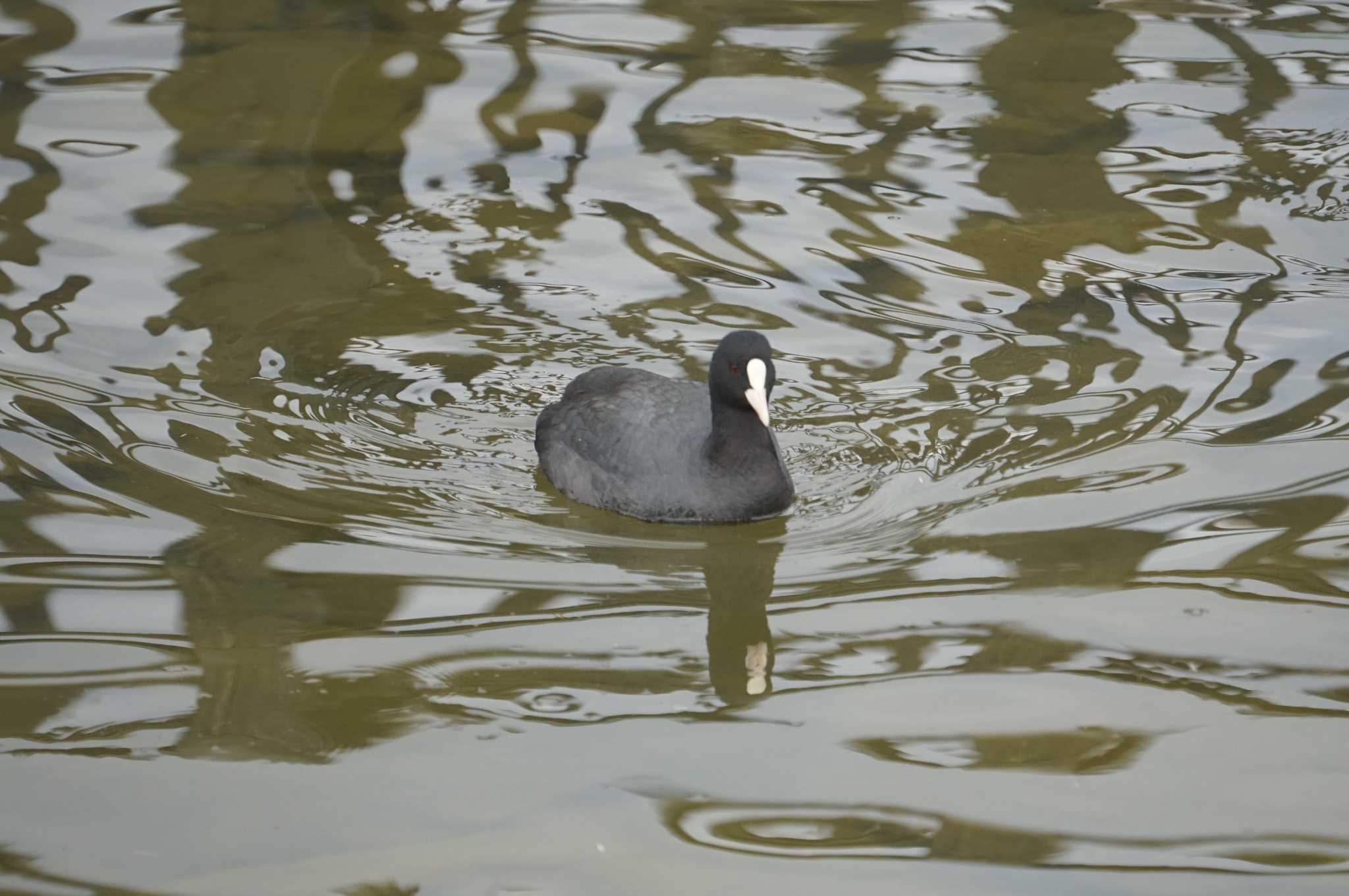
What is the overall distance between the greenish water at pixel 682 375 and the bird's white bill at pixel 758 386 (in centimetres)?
46

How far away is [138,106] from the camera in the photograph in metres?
9.72

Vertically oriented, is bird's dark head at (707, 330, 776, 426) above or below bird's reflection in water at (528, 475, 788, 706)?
above

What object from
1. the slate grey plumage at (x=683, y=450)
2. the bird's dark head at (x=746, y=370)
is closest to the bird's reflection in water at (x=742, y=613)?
the slate grey plumage at (x=683, y=450)

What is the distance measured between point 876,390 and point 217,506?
8.42 ft

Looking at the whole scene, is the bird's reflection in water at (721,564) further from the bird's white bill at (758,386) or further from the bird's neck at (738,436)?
the bird's white bill at (758,386)

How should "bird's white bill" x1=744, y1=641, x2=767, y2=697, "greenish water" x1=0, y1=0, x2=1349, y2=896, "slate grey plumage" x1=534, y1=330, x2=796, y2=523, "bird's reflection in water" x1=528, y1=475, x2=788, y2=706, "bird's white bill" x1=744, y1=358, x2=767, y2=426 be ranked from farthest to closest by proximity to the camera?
"slate grey plumage" x1=534, y1=330, x2=796, y2=523, "bird's white bill" x1=744, y1=358, x2=767, y2=426, "bird's reflection in water" x1=528, y1=475, x2=788, y2=706, "bird's white bill" x1=744, y1=641, x2=767, y2=697, "greenish water" x1=0, y1=0, x2=1349, y2=896

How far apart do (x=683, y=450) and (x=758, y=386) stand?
1.49ft

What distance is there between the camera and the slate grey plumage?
567cm

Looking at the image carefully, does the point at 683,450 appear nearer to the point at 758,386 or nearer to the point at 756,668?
the point at 758,386

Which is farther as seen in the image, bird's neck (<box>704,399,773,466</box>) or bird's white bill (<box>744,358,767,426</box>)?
bird's neck (<box>704,399,773,466</box>)

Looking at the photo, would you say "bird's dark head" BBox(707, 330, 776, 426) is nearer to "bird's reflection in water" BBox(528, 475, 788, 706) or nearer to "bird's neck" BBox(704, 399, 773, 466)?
"bird's neck" BBox(704, 399, 773, 466)

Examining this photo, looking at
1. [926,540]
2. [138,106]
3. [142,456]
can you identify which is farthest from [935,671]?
[138,106]

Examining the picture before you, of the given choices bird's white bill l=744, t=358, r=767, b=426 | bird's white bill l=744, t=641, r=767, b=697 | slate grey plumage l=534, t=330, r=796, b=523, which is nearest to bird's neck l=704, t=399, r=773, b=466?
slate grey plumage l=534, t=330, r=796, b=523

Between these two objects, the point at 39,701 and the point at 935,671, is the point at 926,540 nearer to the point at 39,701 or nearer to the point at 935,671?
the point at 935,671
